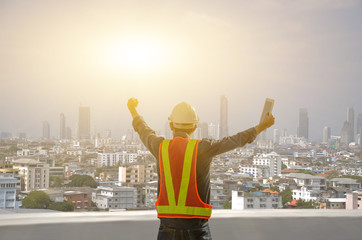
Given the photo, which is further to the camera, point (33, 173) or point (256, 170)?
point (256, 170)

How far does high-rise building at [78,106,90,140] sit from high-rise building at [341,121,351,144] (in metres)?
2.16

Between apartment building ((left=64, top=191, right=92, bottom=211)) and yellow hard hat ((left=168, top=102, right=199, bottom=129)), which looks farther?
apartment building ((left=64, top=191, right=92, bottom=211))

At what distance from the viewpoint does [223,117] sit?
3.50 metres

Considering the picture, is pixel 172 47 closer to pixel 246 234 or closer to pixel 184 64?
pixel 184 64

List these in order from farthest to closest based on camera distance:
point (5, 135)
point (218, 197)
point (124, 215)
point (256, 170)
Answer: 1. point (256, 170)
2. point (5, 135)
3. point (218, 197)
4. point (124, 215)

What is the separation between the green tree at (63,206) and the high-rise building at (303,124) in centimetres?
196

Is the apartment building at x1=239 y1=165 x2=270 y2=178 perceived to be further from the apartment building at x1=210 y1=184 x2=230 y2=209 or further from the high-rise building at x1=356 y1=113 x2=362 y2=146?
the high-rise building at x1=356 y1=113 x2=362 y2=146

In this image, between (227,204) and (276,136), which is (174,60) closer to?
(276,136)

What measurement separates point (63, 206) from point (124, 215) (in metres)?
0.63

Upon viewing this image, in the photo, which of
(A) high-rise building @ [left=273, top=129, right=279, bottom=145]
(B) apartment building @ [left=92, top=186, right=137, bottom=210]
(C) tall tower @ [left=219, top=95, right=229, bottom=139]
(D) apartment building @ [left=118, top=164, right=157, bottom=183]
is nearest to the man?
(B) apartment building @ [left=92, top=186, right=137, bottom=210]

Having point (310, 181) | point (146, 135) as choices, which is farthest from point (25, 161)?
point (310, 181)

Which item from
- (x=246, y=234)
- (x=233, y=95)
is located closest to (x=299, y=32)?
(x=233, y=95)

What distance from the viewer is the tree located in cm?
299

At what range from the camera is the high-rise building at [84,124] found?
345 cm
